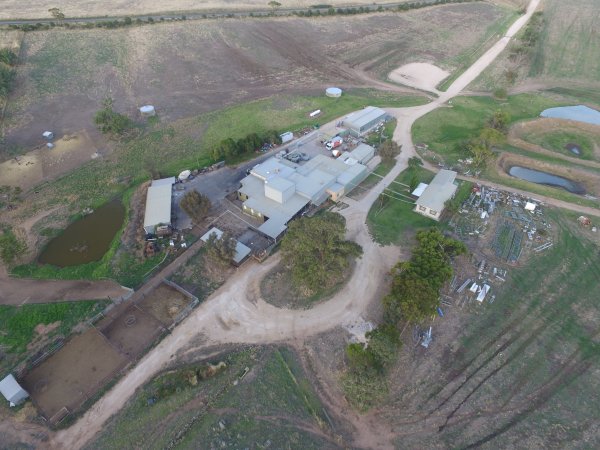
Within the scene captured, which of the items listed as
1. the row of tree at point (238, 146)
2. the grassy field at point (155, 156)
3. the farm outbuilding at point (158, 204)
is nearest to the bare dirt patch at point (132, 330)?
the grassy field at point (155, 156)

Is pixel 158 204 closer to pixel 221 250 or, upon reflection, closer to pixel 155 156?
pixel 221 250

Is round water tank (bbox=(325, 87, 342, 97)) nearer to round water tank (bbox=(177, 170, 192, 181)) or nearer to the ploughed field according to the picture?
the ploughed field

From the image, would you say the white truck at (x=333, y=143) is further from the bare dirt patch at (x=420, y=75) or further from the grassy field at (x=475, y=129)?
the bare dirt patch at (x=420, y=75)

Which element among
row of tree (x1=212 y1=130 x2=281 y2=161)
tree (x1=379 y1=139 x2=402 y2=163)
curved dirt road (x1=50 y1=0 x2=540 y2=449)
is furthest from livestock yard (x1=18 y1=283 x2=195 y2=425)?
tree (x1=379 y1=139 x2=402 y2=163)

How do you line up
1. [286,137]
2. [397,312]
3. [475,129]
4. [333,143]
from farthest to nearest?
[475,129] → [286,137] → [333,143] → [397,312]

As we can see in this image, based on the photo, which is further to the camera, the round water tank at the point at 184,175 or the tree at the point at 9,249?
the round water tank at the point at 184,175

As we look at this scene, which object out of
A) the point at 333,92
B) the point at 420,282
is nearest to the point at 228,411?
the point at 420,282

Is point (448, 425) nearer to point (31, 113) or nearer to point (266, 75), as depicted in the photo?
point (266, 75)
